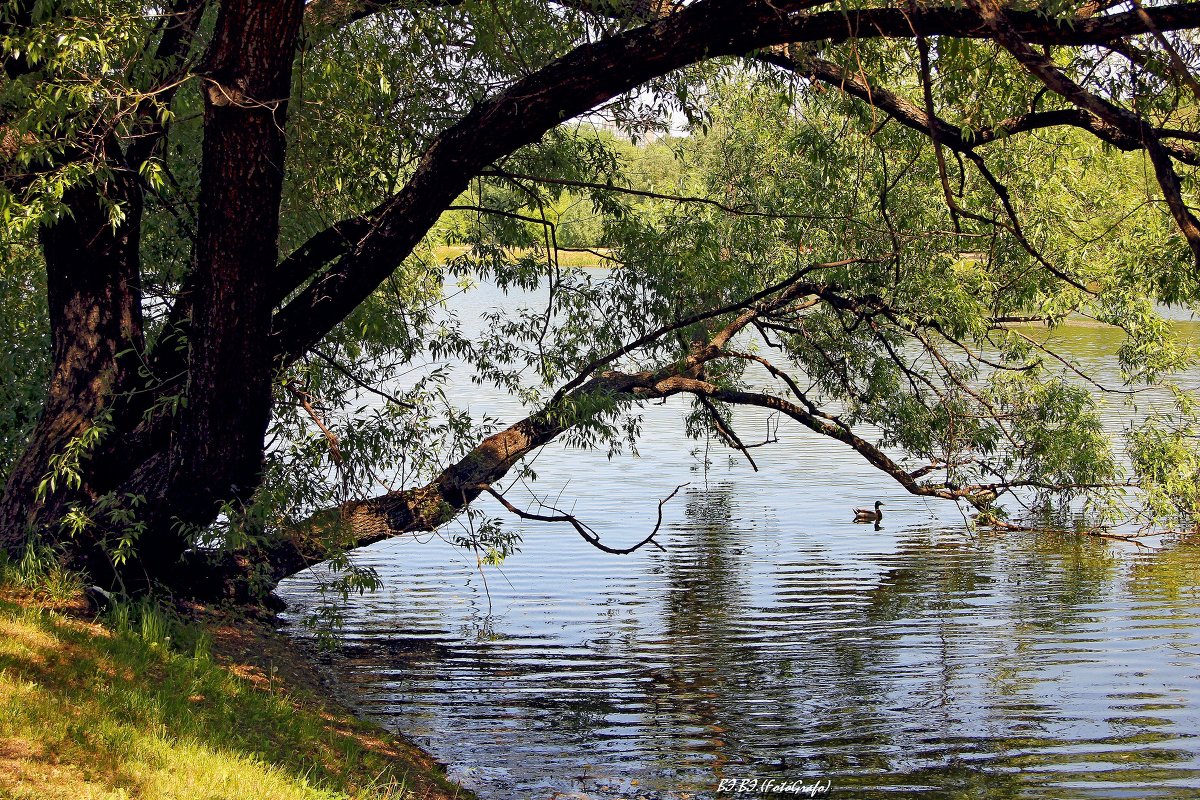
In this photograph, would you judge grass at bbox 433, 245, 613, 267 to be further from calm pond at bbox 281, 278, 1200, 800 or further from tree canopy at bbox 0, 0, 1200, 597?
calm pond at bbox 281, 278, 1200, 800

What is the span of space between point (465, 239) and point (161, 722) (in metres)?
6.18

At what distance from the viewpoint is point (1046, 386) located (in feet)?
42.0

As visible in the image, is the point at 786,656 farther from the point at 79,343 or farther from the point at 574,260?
the point at 574,260

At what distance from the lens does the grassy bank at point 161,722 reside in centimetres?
470

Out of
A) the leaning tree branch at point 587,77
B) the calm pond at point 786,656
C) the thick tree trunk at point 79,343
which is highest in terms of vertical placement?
the leaning tree branch at point 587,77

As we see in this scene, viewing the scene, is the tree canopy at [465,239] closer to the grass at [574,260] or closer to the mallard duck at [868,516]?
the grass at [574,260]

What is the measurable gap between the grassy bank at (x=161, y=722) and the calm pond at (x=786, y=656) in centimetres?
107

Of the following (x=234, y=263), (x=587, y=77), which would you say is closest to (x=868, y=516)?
(x=587, y=77)

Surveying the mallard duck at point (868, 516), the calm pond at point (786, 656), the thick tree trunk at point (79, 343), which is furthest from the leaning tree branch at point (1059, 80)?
the mallard duck at point (868, 516)

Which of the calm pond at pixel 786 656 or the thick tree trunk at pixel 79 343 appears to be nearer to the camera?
the thick tree trunk at pixel 79 343

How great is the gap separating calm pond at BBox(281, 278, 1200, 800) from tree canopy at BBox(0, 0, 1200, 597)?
62.4 inches

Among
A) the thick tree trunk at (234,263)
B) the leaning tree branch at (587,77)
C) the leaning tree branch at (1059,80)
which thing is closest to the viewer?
the leaning tree branch at (1059,80)

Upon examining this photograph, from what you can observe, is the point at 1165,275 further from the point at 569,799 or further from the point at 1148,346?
the point at 569,799

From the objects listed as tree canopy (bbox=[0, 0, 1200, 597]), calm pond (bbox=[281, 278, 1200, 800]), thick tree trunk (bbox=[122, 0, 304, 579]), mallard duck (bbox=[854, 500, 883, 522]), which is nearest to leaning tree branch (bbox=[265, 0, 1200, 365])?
tree canopy (bbox=[0, 0, 1200, 597])
